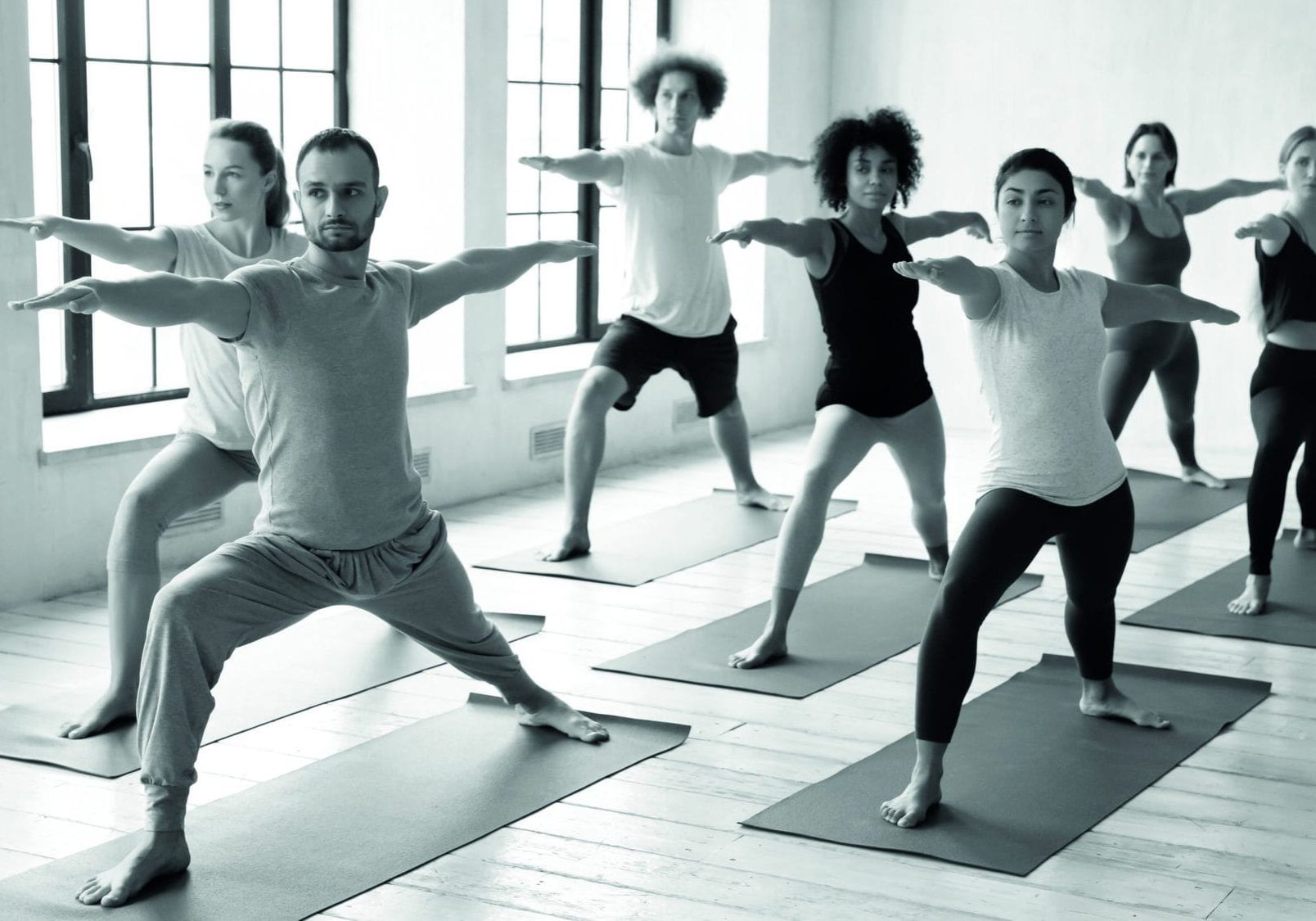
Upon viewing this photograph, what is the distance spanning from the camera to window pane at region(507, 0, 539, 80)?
6.96 m

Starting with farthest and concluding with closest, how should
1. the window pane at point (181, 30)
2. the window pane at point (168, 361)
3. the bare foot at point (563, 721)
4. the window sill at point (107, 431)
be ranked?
the window pane at point (168, 361)
the window pane at point (181, 30)
the window sill at point (107, 431)
the bare foot at point (563, 721)

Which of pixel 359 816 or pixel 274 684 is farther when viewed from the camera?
pixel 274 684

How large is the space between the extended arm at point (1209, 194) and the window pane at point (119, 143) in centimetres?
349

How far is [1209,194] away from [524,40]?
2.73 m

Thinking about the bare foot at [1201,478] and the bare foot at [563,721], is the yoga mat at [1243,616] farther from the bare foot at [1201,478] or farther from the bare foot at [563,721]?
the bare foot at [563,721]

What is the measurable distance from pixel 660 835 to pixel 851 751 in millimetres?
638

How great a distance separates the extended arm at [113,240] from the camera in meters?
3.56

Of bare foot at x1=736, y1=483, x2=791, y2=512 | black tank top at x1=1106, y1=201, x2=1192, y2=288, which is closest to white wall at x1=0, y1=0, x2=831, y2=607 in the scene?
bare foot at x1=736, y1=483, x2=791, y2=512

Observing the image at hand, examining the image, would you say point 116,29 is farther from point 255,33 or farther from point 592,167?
point 592,167

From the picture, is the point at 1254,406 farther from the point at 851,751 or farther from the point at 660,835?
the point at 660,835

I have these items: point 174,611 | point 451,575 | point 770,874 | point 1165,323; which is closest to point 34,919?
point 174,611

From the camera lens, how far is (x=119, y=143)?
538 centimetres

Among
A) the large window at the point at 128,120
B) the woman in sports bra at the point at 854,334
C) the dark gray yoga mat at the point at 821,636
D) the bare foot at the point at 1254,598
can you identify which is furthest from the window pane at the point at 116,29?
the bare foot at the point at 1254,598

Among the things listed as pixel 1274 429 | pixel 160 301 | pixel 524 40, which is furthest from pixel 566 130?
pixel 160 301
